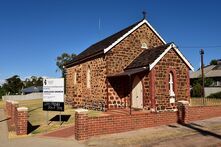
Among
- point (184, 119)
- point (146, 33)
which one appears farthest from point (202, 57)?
point (184, 119)

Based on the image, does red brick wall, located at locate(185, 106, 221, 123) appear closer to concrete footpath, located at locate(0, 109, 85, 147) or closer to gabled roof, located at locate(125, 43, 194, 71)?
gabled roof, located at locate(125, 43, 194, 71)

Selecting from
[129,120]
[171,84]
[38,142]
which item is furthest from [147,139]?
[171,84]

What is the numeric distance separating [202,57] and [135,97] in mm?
10806

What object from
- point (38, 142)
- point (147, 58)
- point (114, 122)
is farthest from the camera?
point (147, 58)

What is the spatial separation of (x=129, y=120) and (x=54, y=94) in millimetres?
5006

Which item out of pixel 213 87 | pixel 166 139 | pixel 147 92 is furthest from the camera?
pixel 213 87

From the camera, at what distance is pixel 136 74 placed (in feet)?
67.7

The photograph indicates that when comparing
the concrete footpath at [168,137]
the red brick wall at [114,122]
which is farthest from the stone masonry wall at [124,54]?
the concrete footpath at [168,137]

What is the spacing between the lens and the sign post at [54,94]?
50.7 ft

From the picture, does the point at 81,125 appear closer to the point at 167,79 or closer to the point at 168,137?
the point at 168,137

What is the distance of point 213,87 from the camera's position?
42.4 metres

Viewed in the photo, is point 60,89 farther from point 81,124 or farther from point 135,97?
point 135,97

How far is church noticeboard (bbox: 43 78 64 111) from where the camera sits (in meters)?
15.5

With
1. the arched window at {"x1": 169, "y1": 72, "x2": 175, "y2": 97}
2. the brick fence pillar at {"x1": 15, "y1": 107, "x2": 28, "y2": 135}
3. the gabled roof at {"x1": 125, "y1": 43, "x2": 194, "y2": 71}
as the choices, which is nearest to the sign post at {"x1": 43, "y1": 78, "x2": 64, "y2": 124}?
the brick fence pillar at {"x1": 15, "y1": 107, "x2": 28, "y2": 135}
